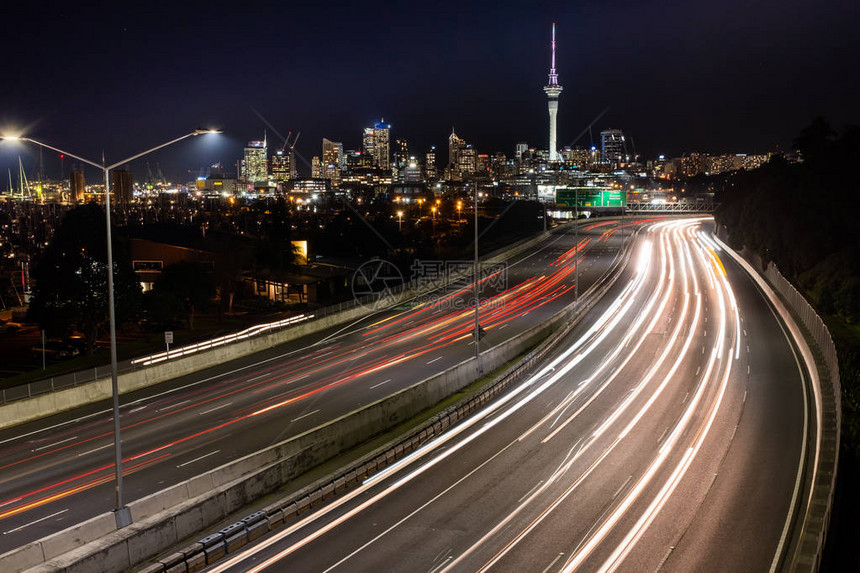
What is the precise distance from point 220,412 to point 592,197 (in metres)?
80.0

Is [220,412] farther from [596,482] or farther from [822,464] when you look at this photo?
[822,464]

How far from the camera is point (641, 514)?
1692 cm

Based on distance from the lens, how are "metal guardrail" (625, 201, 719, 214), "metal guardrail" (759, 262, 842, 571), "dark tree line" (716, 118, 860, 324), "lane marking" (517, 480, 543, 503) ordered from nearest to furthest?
1. "metal guardrail" (759, 262, 842, 571)
2. "lane marking" (517, 480, 543, 503)
3. "dark tree line" (716, 118, 860, 324)
4. "metal guardrail" (625, 201, 719, 214)

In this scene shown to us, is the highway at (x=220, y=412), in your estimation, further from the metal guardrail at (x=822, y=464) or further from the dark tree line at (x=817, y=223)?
the dark tree line at (x=817, y=223)

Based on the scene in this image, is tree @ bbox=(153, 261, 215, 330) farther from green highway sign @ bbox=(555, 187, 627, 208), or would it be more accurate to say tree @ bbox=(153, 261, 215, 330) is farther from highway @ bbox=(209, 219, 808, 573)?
green highway sign @ bbox=(555, 187, 627, 208)

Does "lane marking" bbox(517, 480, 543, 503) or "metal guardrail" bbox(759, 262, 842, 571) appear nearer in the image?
"metal guardrail" bbox(759, 262, 842, 571)

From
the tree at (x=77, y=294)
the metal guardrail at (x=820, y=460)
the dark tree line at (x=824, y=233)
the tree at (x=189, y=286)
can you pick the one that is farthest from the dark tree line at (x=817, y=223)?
the tree at (x=77, y=294)

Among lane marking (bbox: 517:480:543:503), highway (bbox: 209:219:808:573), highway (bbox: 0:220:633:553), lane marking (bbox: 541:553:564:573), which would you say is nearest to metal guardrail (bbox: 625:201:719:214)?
highway (bbox: 0:220:633:553)

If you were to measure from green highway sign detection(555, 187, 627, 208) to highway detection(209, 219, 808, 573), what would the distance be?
63.5 m

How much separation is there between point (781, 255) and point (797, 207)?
490 centimetres

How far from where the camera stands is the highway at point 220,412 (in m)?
18.5

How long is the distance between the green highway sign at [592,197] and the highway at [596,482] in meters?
63.5

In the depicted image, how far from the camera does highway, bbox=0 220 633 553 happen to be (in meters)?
18.5

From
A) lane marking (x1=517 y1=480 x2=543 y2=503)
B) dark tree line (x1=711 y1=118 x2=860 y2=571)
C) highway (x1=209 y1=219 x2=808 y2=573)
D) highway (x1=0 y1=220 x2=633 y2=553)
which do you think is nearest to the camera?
highway (x1=209 y1=219 x2=808 y2=573)
